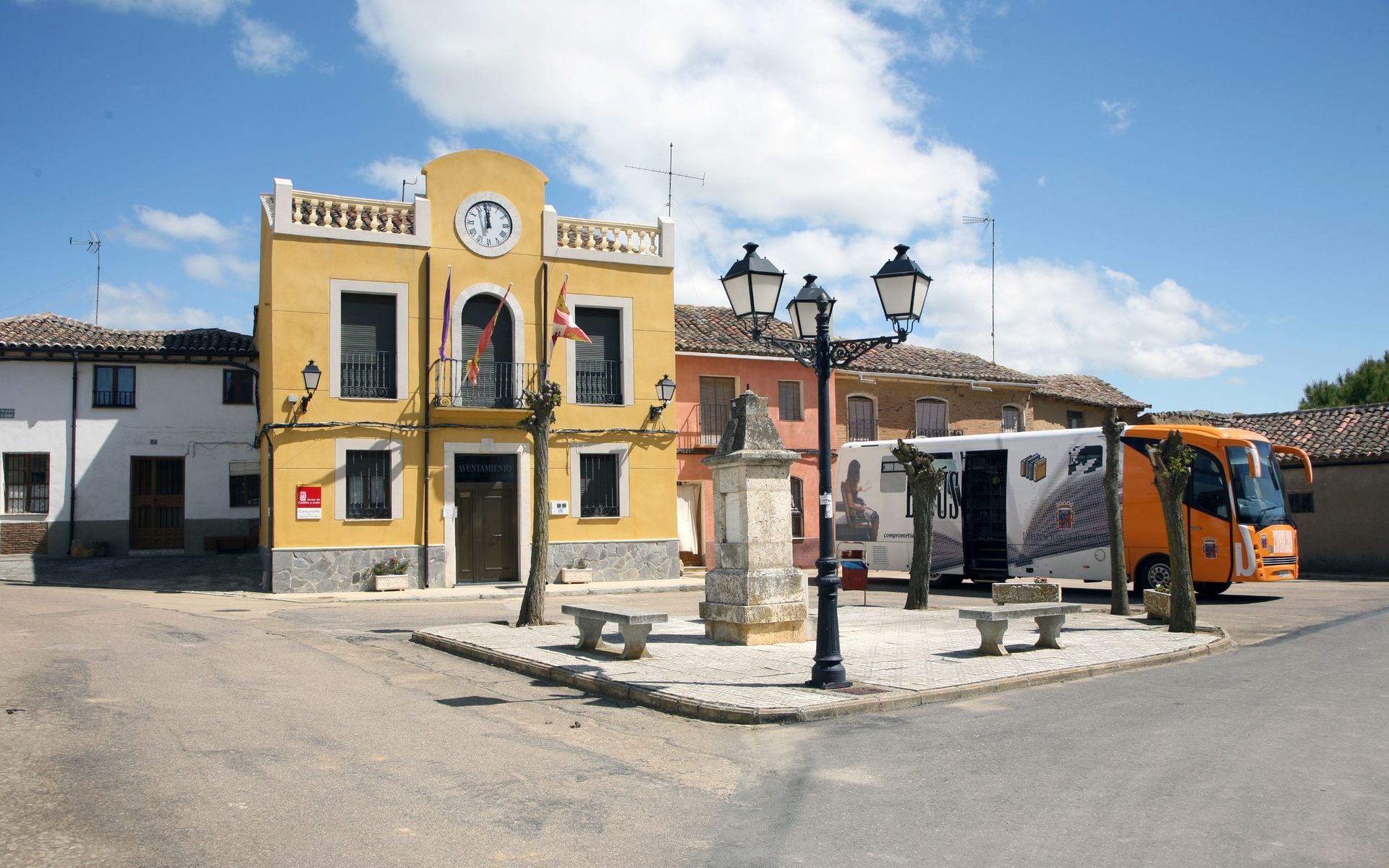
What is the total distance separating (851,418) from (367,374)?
15.0 m

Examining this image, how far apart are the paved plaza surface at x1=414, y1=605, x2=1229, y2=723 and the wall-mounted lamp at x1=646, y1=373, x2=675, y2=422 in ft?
33.1

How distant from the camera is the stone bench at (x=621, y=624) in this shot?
1111 centimetres

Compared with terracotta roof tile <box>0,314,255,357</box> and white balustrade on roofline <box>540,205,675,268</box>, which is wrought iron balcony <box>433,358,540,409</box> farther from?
terracotta roof tile <box>0,314,255,357</box>

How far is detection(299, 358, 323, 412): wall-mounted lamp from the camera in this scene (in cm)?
2167

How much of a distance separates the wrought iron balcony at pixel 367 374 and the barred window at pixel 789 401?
11.7m

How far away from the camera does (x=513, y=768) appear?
267 inches

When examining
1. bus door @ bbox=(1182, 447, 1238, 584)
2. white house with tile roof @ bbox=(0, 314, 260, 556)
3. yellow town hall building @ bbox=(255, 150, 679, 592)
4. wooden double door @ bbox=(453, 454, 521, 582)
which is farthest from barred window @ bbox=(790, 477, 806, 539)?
white house with tile roof @ bbox=(0, 314, 260, 556)

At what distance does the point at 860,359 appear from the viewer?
111 feet

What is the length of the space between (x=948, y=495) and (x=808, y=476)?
25.9 ft

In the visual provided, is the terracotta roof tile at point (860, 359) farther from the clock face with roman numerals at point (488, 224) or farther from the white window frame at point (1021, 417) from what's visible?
the clock face with roman numerals at point (488, 224)

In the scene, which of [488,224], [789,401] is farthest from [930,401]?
[488,224]

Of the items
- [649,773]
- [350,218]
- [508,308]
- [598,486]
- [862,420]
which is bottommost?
[649,773]

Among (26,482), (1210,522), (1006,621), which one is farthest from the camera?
(26,482)

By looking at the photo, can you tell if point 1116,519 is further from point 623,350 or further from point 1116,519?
point 623,350
